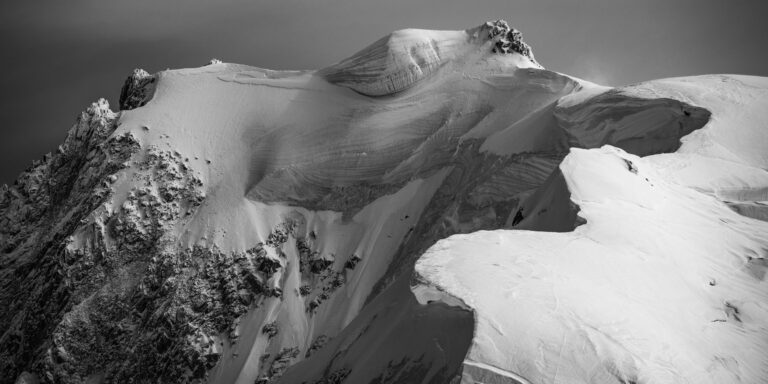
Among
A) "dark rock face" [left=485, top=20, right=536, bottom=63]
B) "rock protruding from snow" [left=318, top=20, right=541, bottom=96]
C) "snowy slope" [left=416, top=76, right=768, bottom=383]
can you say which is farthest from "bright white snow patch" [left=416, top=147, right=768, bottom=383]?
"dark rock face" [left=485, top=20, right=536, bottom=63]

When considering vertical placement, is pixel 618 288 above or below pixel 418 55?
below

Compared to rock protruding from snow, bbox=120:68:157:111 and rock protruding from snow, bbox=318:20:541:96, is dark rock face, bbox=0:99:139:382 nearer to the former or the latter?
rock protruding from snow, bbox=120:68:157:111

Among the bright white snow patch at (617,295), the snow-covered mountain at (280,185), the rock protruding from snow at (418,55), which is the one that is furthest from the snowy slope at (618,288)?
the rock protruding from snow at (418,55)

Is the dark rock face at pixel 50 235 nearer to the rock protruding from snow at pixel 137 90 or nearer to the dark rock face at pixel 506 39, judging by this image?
the rock protruding from snow at pixel 137 90

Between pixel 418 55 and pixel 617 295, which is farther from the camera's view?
pixel 418 55

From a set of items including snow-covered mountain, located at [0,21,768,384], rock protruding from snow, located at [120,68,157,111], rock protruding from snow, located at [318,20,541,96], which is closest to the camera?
snow-covered mountain, located at [0,21,768,384]

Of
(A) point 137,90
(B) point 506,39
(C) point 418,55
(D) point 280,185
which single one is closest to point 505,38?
(B) point 506,39

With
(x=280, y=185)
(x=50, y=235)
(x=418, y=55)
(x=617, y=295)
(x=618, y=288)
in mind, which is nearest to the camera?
(x=617, y=295)

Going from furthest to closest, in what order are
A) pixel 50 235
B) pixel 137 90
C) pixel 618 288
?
pixel 137 90 → pixel 50 235 → pixel 618 288

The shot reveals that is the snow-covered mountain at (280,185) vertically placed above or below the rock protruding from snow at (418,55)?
below

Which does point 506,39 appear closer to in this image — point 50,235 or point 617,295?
point 50,235
